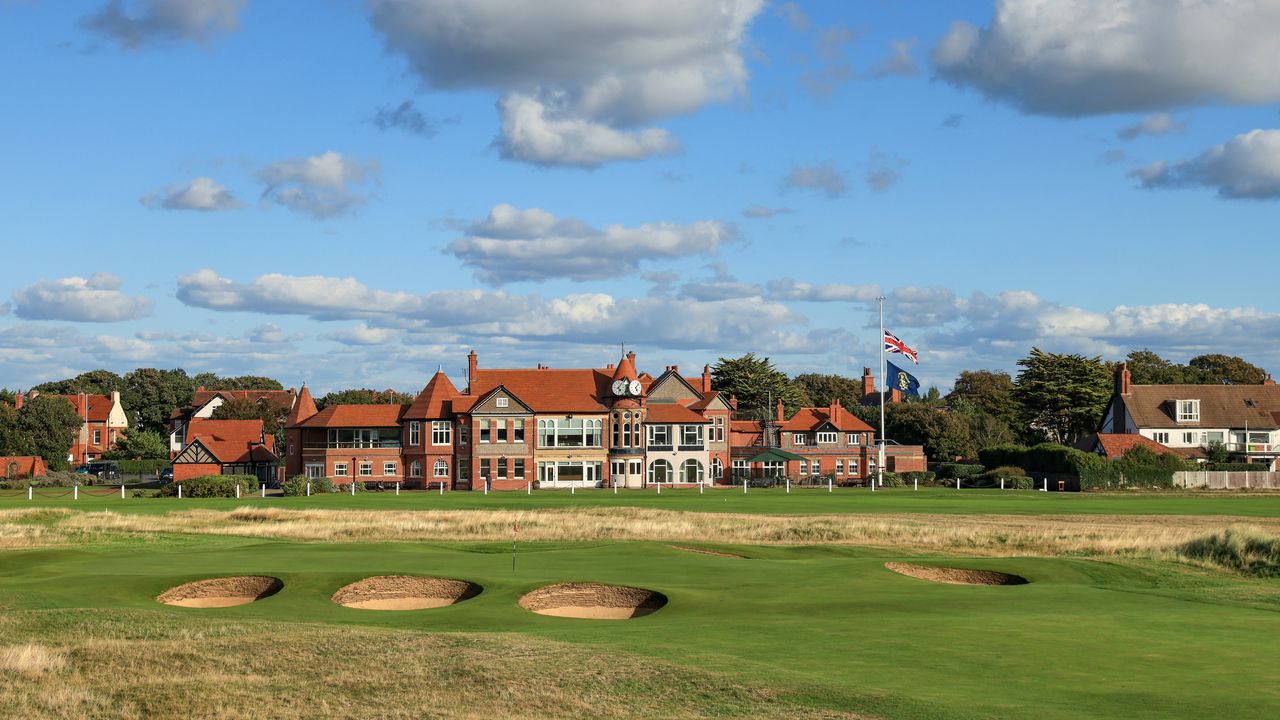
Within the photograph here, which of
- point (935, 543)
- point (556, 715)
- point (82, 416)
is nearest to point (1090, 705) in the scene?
point (556, 715)

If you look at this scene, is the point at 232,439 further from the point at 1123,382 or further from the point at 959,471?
the point at 1123,382

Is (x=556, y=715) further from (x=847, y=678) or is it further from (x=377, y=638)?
(x=377, y=638)

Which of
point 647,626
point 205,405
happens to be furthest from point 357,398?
point 647,626

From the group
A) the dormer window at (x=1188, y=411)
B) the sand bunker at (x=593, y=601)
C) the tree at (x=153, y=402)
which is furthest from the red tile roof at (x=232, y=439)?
the sand bunker at (x=593, y=601)

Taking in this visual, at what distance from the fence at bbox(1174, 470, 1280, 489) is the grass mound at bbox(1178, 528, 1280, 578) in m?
53.9

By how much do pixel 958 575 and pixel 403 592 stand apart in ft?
45.7

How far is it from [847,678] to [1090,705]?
3.23 meters

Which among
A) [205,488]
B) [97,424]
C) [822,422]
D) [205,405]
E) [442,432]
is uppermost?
[205,405]

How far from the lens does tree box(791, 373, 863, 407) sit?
183m

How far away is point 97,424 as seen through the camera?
473 feet

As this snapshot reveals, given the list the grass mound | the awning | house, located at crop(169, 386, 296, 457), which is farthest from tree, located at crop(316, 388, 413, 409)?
the grass mound

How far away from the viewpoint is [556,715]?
15.8m

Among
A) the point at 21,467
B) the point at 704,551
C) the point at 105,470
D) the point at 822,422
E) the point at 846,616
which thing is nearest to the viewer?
the point at 846,616

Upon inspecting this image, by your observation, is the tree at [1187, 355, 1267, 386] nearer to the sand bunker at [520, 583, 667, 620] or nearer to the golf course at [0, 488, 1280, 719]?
the golf course at [0, 488, 1280, 719]
